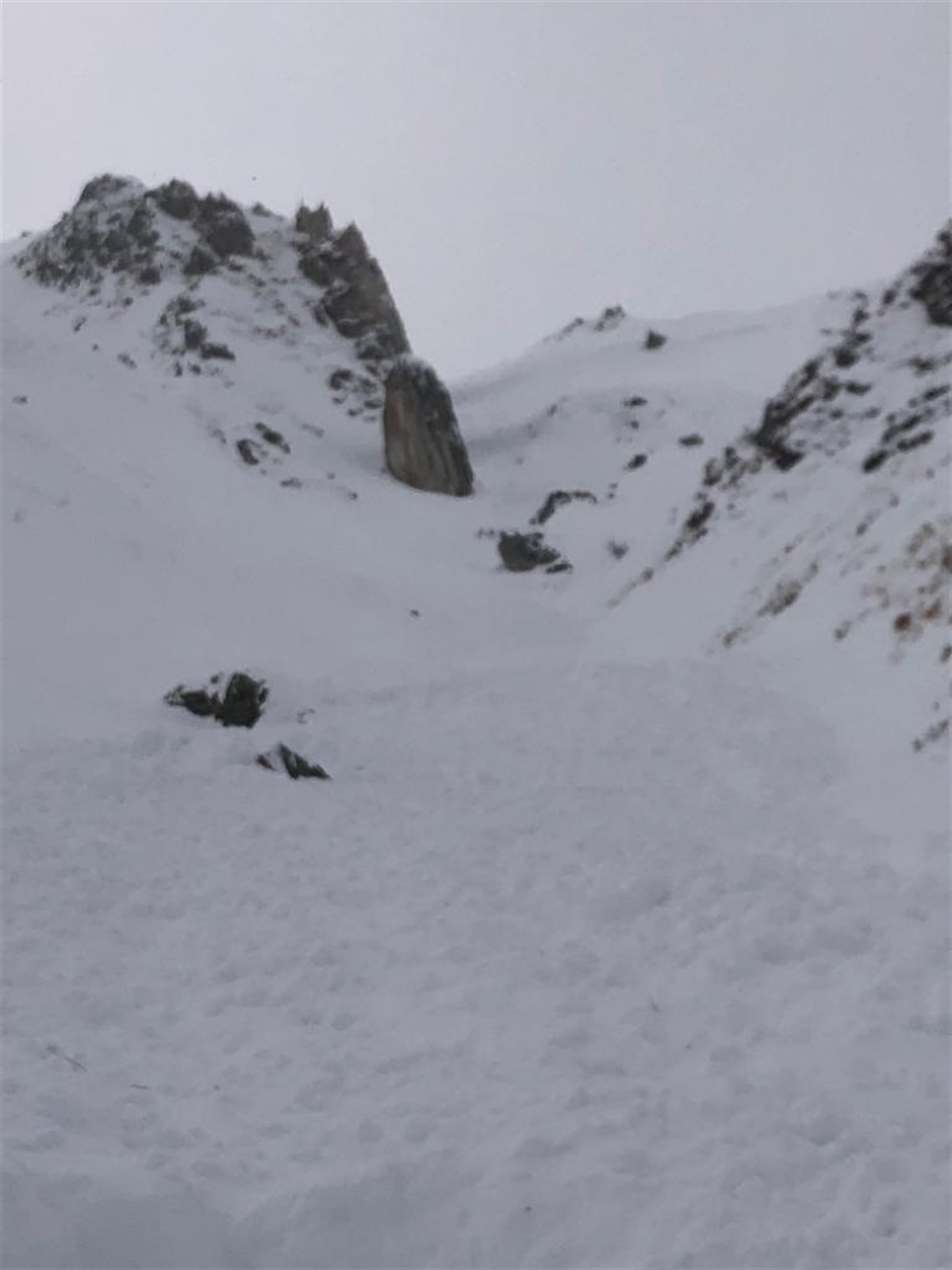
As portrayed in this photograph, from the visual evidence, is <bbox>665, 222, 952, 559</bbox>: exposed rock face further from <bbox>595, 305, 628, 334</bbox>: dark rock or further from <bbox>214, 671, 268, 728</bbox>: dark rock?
<bbox>595, 305, 628, 334</bbox>: dark rock

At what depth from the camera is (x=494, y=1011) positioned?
823 centimetres

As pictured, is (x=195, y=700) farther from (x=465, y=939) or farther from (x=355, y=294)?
(x=355, y=294)

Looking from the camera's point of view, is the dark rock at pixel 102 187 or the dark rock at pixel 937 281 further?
the dark rock at pixel 102 187

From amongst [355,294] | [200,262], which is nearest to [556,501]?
[355,294]

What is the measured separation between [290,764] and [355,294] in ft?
182

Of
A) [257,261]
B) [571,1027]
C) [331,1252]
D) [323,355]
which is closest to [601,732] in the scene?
[571,1027]

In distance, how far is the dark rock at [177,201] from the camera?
70525mm

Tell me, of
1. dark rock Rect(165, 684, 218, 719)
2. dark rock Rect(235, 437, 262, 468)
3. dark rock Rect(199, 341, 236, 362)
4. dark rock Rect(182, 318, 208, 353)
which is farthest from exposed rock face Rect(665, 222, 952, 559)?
dark rock Rect(182, 318, 208, 353)

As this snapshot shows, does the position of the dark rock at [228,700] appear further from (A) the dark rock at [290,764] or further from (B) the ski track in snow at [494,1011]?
(B) the ski track in snow at [494,1011]

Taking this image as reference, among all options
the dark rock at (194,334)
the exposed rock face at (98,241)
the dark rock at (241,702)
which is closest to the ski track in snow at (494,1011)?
the dark rock at (241,702)

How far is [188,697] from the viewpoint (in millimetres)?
17672

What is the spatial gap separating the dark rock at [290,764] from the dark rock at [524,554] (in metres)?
21.9

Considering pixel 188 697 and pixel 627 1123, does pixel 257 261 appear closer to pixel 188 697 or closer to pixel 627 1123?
pixel 188 697

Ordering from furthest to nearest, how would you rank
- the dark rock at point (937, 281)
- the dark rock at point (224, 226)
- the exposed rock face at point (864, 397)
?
the dark rock at point (224, 226)
the dark rock at point (937, 281)
the exposed rock face at point (864, 397)
